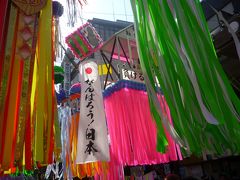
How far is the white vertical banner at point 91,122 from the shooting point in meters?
2.97

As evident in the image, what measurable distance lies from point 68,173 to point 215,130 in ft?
10.2

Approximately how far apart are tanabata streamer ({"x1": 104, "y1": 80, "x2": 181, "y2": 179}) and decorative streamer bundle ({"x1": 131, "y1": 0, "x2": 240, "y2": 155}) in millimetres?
916

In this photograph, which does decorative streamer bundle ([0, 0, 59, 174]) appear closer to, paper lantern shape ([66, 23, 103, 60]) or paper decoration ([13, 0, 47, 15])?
paper decoration ([13, 0, 47, 15])

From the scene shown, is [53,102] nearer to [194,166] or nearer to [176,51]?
[176,51]

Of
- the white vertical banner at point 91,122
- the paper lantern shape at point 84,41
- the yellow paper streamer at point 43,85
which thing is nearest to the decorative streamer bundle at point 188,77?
the yellow paper streamer at point 43,85

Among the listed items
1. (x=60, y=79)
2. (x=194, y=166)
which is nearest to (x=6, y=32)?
(x=60, y=79)

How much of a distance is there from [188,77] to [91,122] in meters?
1.72

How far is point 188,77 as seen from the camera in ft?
5.88

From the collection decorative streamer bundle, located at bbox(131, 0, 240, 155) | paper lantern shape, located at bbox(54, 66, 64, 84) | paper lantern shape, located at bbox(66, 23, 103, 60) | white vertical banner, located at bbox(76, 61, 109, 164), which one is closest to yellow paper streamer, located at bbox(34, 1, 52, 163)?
decorative streamer bundle, located at bbox(131, 0, 240, 155)

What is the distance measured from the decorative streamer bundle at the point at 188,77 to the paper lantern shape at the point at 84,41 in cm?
313

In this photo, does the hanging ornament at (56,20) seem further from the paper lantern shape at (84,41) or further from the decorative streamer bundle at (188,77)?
the paper lantern shape at (84,41)

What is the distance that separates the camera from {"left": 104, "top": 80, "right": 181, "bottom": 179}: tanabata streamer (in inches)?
117

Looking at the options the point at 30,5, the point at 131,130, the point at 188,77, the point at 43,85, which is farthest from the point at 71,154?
the point at 188,77

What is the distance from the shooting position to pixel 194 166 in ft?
27.6
